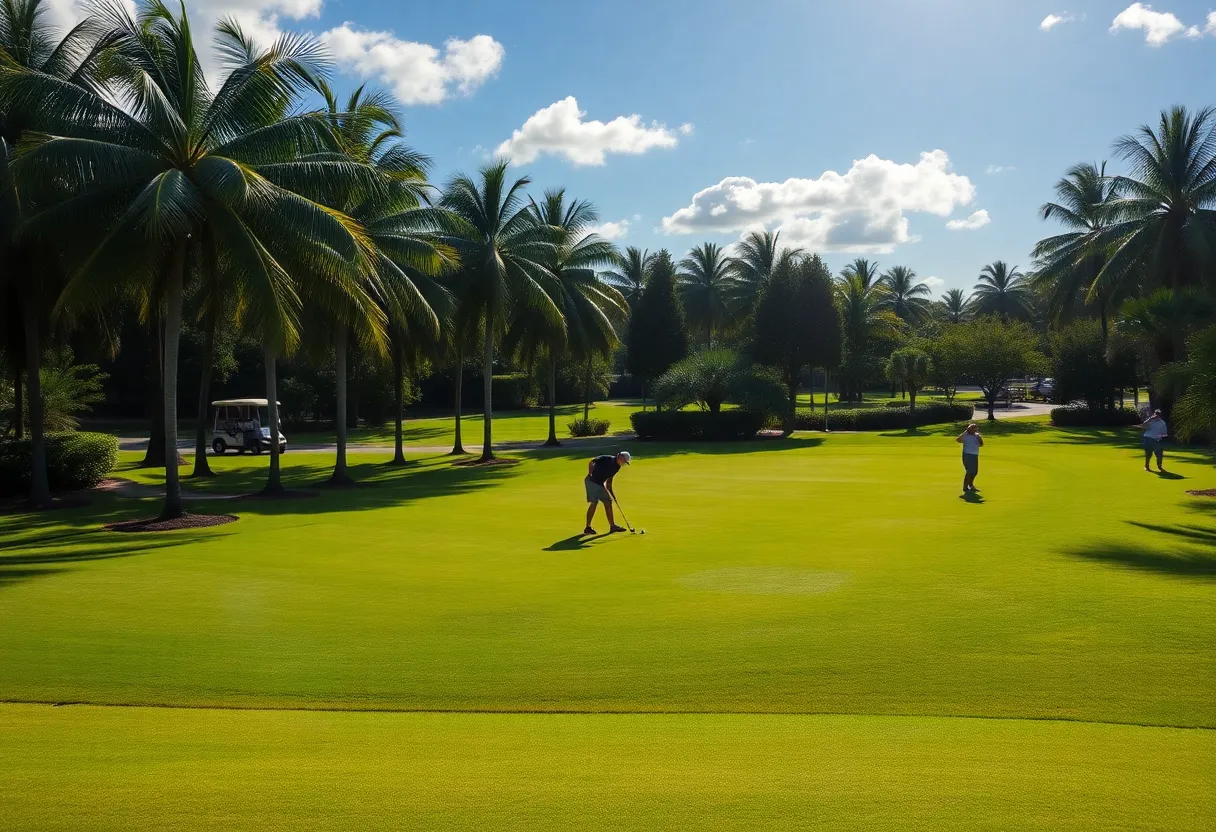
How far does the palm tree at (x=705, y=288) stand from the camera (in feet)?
223

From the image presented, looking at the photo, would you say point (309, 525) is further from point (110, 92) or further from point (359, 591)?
point (110, 92)

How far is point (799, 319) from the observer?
163ft

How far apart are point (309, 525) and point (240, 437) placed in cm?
2735

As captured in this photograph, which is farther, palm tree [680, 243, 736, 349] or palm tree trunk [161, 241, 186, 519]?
palm tree [680, 243, 736, 349]

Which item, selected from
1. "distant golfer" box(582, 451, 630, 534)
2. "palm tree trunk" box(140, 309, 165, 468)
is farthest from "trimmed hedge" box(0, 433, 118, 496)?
"distant golfer" box(582, 451, 630, 534)

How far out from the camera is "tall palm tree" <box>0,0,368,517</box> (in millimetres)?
17734

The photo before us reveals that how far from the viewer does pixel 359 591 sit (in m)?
12.5

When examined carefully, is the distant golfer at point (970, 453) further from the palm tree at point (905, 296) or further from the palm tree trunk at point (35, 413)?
the palm tree at point (905, 296)

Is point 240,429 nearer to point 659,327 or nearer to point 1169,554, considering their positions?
point 659,327

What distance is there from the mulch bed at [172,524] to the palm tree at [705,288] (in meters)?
50.4

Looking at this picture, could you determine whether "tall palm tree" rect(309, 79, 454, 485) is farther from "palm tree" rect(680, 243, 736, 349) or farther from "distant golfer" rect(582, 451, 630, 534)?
"palm tree" rect(680, 243, 736, 349)

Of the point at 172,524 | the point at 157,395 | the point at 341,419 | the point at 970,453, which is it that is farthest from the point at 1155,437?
the point at 157,395

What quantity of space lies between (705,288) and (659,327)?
15.9m

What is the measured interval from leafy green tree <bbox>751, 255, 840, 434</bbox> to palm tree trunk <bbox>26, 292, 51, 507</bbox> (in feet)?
115
